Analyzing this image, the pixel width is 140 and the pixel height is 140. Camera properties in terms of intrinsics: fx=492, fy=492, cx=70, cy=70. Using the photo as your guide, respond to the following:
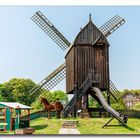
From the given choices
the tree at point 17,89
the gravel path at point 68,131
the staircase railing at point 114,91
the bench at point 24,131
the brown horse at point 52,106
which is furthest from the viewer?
the tree at point 17,89

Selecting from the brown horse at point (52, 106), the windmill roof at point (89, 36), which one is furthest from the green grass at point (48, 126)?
the windmill roof at point (89, 36)

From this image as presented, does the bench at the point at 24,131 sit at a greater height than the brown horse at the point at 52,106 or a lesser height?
lesser

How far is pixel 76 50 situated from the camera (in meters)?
28.9

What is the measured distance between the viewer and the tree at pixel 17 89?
149 ft

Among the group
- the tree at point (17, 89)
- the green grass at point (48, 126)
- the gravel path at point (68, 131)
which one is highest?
the tree at point (17, 89)

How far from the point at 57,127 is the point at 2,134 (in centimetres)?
303

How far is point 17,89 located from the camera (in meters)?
48.0

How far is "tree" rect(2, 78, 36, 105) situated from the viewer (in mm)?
45375

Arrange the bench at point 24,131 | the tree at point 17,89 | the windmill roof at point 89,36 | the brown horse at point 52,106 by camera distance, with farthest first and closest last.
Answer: the tree at point 17,89 → the windmill roof at point 89,36 → the brown horse at point 52,106 → the bench at point 24,131

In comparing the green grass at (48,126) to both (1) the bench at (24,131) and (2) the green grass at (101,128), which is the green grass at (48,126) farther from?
(2) the green grass at (101,128)

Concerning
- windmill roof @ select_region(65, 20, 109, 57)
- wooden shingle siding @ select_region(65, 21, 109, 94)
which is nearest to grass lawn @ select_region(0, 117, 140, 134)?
wooden shingle siding @ select_region(65, 21, 109, 94)

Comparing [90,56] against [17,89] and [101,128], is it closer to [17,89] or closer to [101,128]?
[101,128]

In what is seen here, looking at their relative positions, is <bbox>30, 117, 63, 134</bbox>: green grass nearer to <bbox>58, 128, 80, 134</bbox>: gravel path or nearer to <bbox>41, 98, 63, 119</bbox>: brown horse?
<bbox>58, 128, 80, 134</bbox>: gravel path
